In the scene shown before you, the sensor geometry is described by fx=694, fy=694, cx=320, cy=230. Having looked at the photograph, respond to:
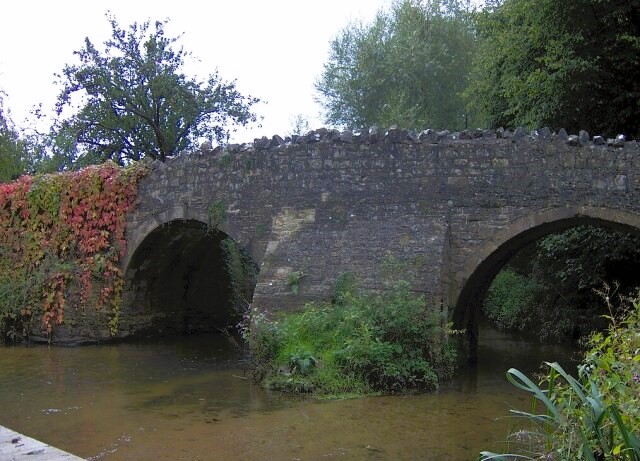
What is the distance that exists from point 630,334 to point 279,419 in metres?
3.86

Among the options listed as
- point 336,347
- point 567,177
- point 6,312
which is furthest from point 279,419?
point 6,312

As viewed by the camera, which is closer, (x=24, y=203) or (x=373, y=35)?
(x=24, y=203)

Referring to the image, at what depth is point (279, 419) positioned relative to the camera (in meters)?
6.92

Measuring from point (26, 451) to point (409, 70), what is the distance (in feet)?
61.0

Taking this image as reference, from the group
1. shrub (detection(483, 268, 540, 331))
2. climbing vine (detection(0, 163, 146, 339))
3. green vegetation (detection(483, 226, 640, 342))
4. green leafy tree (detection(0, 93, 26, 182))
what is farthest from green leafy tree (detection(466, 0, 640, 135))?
green leafy tree (detection(0, 93, 26, 182))

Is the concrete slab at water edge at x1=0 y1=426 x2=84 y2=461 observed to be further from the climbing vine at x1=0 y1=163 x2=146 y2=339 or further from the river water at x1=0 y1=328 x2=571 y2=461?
the climbing vine at x1=0 y1=163 x2=146 y2=339

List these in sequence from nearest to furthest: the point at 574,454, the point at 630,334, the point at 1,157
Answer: the point at 574,454, the point at 630,334, the point at 1,157

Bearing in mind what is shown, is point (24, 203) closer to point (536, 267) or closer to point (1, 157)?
point (1, 157)

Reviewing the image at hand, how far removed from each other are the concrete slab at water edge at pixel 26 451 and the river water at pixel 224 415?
1.99 meters

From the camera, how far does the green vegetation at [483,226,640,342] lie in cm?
1155

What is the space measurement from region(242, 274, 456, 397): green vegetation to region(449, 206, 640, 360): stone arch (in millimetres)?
891

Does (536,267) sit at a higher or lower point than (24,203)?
lower

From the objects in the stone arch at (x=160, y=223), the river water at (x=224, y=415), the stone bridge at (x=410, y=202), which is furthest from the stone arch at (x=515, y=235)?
the stone arch at (x=160, y=223)

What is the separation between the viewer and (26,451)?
3.49 meters
